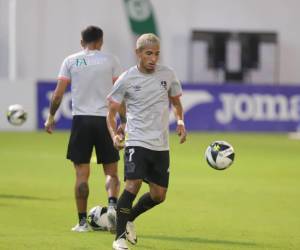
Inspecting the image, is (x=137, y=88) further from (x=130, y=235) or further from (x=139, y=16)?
(x=139, y=16)

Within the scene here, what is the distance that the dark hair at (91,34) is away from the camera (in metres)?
9.88

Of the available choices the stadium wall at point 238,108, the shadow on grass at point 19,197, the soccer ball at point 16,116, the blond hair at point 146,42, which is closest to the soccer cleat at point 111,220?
the blond hair at point 146,42

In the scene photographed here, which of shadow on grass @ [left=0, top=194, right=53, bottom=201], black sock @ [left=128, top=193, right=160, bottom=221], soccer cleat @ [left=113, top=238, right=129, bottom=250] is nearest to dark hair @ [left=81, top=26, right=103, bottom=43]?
black sock @ [left=128, top=193, right=160, bottom=221]

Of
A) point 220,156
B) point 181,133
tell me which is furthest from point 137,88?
point 220,156

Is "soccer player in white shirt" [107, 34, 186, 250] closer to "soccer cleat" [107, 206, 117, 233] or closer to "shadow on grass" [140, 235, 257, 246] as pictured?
"shadow on grass" [140, 235, 257, 246]

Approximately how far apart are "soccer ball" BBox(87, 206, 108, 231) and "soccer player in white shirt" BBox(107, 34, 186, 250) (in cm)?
102

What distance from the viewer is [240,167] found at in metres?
18.0

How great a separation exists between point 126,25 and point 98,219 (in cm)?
2383

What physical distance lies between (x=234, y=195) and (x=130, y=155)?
5.20 metres

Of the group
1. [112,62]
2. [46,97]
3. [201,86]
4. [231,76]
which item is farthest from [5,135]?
[112,62]

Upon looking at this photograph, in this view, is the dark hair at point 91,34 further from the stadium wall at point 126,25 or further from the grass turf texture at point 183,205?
the stadium wall at point 126,25

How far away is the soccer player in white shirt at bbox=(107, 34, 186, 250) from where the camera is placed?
8.47 meters

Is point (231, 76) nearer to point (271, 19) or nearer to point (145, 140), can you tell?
point (271, 19)

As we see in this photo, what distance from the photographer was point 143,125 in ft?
28.1
